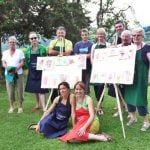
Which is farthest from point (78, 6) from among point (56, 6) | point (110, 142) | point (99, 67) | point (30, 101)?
point (110, 142)

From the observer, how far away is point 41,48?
9977mm

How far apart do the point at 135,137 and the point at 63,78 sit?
2.17 meters

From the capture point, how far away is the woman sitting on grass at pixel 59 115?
26.2 feet

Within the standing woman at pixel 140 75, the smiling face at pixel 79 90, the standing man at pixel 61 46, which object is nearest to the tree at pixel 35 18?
the standing man at pixel 61 46

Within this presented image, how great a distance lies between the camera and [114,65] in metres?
8.16

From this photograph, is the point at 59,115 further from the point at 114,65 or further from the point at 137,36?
the point at 137,36

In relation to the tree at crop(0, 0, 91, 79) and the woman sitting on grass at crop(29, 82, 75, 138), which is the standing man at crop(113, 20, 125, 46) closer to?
the woman sitting on grass at crop(29, 82, 75, 138)

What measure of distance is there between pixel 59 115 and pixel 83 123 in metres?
0.67

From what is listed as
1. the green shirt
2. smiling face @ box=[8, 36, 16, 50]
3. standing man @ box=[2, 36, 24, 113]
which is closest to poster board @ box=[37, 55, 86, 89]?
the green shirt

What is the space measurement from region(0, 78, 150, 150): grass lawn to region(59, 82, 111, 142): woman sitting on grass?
11 cm

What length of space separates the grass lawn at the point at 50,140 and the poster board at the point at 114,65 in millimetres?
974

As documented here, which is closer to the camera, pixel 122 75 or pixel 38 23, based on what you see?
pixel 122 75

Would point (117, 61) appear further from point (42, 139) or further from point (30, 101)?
point (30, 101)

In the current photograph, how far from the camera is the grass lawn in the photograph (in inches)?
285
